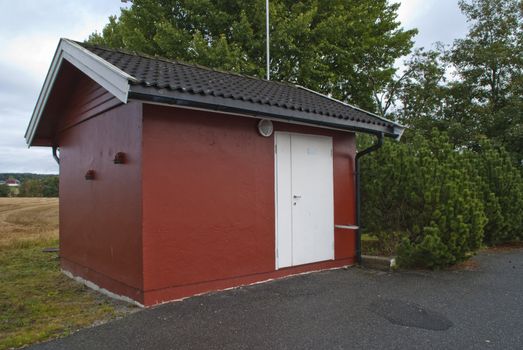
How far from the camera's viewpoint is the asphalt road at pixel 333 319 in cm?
347

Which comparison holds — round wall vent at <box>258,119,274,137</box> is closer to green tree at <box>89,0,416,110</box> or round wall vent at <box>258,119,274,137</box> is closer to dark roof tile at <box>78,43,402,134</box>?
dark roof tile at <box>78,43,402,134</box>

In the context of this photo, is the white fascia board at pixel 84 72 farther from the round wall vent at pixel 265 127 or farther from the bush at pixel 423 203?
the bush at pixel 423 203

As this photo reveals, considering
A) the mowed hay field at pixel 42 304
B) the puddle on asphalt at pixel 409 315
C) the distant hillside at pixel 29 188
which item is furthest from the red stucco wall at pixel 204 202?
the distant hillside at pixel 29 188

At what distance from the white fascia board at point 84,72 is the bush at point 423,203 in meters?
4.66

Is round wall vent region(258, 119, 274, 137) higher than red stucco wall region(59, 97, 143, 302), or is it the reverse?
round wall vent region(258, 119, 274, 137)

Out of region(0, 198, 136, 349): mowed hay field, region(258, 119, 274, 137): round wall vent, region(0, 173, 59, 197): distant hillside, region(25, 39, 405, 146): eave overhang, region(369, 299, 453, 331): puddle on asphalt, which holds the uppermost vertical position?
region(25, 39, 405, 146): eave overhang

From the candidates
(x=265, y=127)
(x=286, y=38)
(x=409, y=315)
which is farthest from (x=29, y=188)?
(x=409, y=315)

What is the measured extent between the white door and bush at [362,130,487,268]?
44.4 inches

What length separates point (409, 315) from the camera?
4152 millimetres

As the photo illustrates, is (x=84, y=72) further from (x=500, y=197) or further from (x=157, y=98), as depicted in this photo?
(x=500, y=197)

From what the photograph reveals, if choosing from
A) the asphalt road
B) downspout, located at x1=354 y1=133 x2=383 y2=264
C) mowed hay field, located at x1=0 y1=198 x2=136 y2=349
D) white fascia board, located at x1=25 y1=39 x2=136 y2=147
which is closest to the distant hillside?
mowed hay field, located at x1=0 y1=198 x2=136 y2=349

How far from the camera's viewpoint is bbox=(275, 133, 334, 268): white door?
587 cm

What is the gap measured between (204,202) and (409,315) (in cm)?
268

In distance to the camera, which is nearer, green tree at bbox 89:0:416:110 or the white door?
the white door
